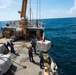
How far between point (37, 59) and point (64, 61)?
8.69 meters

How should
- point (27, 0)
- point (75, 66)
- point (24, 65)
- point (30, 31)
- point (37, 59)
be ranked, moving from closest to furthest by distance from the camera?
point (24, 65) < point (37, 59) < point (75, 66) < point (27, 0) < point (30, 31)

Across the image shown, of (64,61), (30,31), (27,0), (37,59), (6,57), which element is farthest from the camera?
(30,31)

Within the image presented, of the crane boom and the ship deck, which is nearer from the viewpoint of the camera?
the ship deck

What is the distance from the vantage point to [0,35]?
23891 millimetres

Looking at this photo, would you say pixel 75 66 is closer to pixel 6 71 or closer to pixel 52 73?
pixel 52 73

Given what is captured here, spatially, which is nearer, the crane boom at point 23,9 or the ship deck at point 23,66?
the ship deck at point 23,66

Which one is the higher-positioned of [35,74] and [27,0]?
[27,0]

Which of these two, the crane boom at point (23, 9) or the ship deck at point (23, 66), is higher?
the crane boom at point (23, 9)

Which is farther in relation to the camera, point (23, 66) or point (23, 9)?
point (23, 9)

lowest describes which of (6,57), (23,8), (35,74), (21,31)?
(35,74)

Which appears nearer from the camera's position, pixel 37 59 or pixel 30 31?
pixel 37 59

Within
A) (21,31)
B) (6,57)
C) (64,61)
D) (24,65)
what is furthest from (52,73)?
(21,31)

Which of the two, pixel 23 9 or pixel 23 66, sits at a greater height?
pixel 23 9

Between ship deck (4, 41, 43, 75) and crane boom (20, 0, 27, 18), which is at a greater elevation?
crane boom (20, 0, 27, 18)
